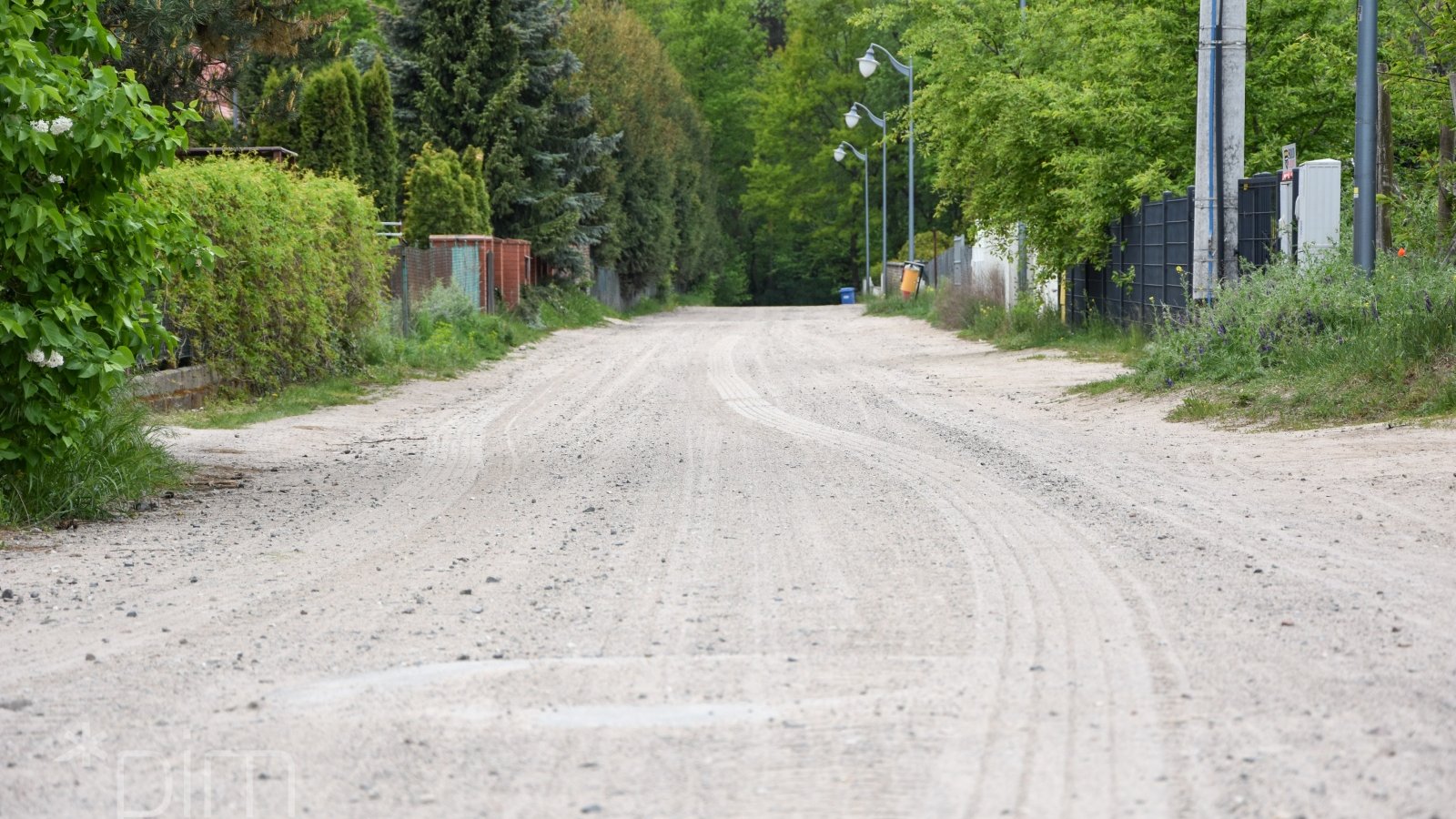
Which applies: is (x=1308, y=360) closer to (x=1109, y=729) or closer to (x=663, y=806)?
(x=1109, y=729)

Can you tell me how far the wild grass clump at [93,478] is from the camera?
29.9ft

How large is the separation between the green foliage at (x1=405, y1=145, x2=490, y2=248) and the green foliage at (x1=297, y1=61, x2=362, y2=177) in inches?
161

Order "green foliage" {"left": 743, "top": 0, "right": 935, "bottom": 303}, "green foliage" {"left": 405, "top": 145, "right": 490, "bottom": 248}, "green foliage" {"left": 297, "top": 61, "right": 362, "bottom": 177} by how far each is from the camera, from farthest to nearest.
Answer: "green foliage" {"left": 743, "top": 0, "right": 935, "bottom": 303} → "green foliage" {"left": 405, "top": 145, "right": 490, "bottom": 248} → "green foliage" {"left": 297, "top": 61, "right": 362, "bottom": 177}

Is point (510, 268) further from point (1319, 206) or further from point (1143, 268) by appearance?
point (1319, 206)

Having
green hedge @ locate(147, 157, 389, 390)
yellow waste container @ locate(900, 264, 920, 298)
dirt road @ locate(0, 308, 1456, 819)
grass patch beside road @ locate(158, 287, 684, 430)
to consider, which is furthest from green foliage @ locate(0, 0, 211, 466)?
yellow waste container @ locate(900, 264, 920, 298)

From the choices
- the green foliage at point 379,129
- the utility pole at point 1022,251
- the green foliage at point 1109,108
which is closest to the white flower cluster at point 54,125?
the green foliage at point 1109,108

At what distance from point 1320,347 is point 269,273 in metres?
10.8

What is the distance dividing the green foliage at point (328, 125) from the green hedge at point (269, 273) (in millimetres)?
9152

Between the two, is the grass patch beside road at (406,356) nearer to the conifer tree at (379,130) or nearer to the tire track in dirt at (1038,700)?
the conifer tree at (379,130)

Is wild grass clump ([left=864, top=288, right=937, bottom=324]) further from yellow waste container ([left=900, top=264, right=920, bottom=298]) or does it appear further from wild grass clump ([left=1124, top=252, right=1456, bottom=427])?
wild grass clump ([left=1124, top=252, right=1456, bottom=427])

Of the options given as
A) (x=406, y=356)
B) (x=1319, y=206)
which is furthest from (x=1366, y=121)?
(x=406, y=356)

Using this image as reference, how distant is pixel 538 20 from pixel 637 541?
33.4 m

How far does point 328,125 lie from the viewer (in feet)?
95.4

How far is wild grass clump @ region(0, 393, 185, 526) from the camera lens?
29.9ft
